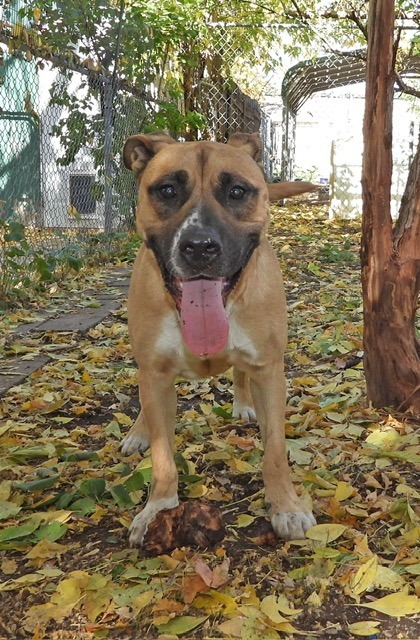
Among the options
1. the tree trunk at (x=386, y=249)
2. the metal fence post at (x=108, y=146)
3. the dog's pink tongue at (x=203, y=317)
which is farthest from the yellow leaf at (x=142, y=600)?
the metal fence post at (x=108, y=146)

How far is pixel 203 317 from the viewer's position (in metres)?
2.77

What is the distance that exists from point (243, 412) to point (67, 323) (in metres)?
2.41

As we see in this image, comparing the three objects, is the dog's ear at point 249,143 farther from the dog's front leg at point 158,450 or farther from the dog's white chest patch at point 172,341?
the dog's front leg at point 158,450

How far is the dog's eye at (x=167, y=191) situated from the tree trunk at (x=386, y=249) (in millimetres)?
1297

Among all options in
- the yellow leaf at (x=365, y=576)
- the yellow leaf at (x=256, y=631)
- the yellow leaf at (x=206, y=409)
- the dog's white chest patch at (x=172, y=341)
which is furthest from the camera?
the yellow leaf at (x=206, y=409)

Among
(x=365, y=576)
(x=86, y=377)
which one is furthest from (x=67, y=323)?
(x=365, y=576)

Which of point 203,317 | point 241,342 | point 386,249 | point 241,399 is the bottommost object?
point 241,399

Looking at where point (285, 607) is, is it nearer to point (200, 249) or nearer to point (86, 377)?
point (200, 249)

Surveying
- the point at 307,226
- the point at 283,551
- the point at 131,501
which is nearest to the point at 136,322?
the point at 131,501

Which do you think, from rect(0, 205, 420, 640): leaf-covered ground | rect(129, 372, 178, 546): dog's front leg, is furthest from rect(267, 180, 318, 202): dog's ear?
rect(0, 205, 420, 640): leaf-covered ground

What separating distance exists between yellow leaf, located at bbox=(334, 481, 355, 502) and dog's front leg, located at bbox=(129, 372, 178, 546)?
626 millimetres

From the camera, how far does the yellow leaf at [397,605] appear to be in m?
2.19

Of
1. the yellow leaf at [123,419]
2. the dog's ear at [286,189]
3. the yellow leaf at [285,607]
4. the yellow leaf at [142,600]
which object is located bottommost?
the yellow leaf at [123,419]

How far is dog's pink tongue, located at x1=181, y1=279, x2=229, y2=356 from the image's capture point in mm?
2773
